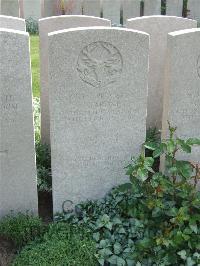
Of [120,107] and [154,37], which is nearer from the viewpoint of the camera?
[120,107]

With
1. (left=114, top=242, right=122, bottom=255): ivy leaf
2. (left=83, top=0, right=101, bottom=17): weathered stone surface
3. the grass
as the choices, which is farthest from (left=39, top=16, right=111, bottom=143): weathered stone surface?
(left=83, top=0, right=101, bottom=17): weathered stone surface

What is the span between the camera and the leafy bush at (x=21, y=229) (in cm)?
408

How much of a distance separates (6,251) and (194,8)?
9046 mm

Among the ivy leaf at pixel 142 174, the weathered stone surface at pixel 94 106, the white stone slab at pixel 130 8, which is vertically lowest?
the ivy leaf at pixel 142 174

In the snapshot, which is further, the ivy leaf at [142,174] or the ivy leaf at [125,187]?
the ivy leaf at [125,187]

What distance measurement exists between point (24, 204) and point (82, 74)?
1354 millimetres

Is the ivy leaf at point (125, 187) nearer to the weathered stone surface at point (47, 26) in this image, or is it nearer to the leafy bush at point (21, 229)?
the leafy bush at point (21, 229)

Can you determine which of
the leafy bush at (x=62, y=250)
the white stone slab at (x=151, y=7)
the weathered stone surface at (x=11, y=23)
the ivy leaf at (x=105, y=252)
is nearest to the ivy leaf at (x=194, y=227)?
the ivy leaf at (x=105, y=252)

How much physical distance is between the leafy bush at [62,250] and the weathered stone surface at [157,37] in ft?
7.28

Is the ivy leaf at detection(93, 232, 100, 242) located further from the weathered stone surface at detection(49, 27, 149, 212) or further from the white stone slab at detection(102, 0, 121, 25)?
the white stone slab at detection(102, 0, 121, 25)

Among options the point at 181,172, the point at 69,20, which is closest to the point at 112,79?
the point at 181,172

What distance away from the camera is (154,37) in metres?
5.38

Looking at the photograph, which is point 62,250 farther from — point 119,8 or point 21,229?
point 119,8

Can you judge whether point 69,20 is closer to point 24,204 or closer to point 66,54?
point 66,54
